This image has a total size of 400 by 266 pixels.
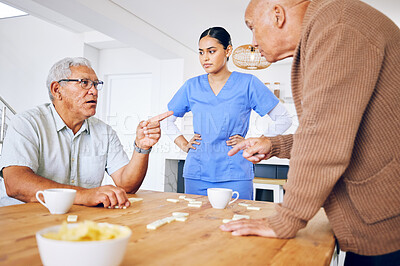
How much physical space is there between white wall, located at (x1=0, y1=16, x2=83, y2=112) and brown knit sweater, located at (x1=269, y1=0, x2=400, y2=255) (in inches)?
219

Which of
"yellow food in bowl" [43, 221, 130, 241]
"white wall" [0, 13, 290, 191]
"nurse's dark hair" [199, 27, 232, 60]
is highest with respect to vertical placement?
"white wall" [0, 13, 290, 191]

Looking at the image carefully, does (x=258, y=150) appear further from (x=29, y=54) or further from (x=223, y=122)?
(x=29, y=54)

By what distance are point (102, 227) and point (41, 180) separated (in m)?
0.84

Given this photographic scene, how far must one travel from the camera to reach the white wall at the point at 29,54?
19.4 ft

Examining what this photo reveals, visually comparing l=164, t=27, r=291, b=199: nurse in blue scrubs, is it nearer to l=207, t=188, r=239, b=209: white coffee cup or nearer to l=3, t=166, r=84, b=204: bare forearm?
l=207, t=188, r=239, b=209: white coffee cup

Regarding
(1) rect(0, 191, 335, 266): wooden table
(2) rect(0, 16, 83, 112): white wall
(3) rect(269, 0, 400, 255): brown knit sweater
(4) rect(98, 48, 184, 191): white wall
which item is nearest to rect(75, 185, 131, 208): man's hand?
(1) rect(0, 191, 335, 266): wooden table

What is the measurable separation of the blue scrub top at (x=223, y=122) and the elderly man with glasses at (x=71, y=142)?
1.40 feet

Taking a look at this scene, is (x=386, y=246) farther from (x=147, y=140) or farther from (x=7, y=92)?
(x=7, y=92)

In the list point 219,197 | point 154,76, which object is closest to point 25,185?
point 219,197

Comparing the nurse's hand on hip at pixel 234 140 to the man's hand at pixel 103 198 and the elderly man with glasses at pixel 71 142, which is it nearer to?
the elderly man with glasses at pixel 71 142

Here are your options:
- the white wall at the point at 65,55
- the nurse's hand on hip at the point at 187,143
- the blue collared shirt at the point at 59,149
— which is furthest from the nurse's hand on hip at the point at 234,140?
the white wall at the point at 65,55

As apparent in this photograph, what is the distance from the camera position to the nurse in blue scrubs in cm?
192

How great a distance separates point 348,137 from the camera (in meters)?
0.76

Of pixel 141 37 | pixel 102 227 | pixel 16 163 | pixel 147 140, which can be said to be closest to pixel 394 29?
pixel 102 227
